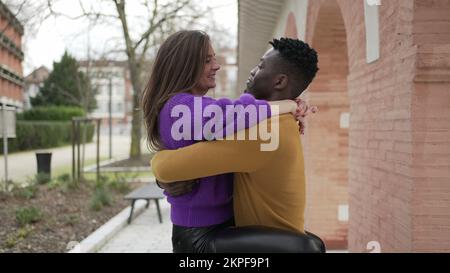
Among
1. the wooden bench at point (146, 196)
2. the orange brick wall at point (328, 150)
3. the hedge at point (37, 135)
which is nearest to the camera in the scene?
the orange brick wall at point (328, 150)

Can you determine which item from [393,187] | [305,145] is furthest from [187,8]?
[393,187]

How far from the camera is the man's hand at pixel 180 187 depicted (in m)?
1.86

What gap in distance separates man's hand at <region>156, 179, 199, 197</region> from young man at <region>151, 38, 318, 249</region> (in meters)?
0.06

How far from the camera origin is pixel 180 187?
1858mm

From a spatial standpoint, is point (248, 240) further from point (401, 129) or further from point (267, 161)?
point (401, 129)

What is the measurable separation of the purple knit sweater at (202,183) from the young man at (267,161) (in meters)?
0.05

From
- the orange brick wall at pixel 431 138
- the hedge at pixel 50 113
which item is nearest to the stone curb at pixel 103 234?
the orange brick wall at pixel 431 138

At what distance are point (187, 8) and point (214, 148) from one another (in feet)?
64.0

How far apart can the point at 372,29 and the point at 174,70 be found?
89.0 inches

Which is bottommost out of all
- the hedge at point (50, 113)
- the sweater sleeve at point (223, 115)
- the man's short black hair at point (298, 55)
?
the sweater sleeve at point (223, 115)

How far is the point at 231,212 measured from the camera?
6.53 feet

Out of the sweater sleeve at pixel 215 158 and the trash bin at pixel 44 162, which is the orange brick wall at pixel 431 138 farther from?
the trash bin at pixel 44 162

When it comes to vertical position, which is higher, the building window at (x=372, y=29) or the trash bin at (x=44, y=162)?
the building window at (x=372, y=29)

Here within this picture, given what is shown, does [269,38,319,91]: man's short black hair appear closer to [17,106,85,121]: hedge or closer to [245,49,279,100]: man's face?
[245,49,279,100]: man's face
